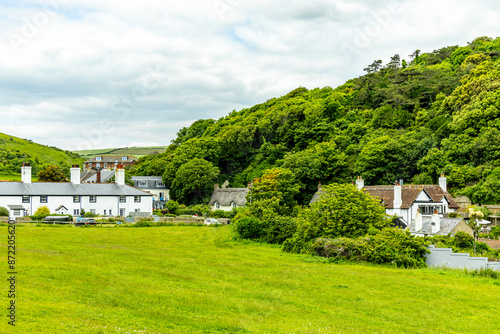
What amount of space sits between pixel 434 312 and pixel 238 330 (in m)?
8.80

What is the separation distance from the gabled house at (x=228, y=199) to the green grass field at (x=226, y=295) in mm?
47844

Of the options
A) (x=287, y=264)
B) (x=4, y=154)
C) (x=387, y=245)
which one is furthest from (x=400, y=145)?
(x=4, y=154)

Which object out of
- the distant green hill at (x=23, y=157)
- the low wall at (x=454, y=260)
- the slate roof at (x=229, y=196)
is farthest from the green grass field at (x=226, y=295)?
the distant green hill at (x=23, y=157)

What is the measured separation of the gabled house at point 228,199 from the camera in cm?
7812

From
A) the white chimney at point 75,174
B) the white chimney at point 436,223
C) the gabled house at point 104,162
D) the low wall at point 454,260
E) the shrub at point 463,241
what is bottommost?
the low wall at point 454,260

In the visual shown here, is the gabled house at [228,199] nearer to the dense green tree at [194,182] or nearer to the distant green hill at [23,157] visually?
the dense green tree at [194,182]

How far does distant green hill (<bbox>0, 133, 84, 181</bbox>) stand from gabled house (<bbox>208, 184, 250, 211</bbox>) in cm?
4455

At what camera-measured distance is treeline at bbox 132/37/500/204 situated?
6519 centimetres

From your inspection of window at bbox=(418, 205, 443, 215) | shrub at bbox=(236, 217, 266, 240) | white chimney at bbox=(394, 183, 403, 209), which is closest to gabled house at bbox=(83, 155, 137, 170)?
shrub at bbox=(236, 217, 266, 240)

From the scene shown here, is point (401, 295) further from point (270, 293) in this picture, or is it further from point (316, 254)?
point (316, 254)

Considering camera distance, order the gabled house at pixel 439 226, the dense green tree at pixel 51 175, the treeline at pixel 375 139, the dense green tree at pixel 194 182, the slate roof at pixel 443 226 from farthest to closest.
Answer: the dense green tree at pixel 51 175
the dense green tree at pixel 194 182
the treeline at pixel 375 139
the slate roof at pixel 443 226
the gabled house at pixel 439 226

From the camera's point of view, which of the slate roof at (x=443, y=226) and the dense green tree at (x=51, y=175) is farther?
the dense green tree at (x=51, y=175)

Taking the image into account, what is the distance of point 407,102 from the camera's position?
90062 millimetres

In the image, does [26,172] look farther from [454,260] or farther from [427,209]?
[454,260]
